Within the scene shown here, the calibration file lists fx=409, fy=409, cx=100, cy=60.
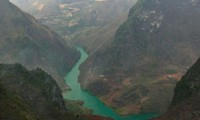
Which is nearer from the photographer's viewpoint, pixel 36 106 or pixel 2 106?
pixel 2 106

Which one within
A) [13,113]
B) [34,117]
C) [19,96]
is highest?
[13,113]

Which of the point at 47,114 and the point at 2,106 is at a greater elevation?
the point at 2,106

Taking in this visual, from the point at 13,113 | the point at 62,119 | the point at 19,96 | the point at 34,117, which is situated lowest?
the point at 62,119

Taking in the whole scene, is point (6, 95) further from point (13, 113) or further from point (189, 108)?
point (189, 108)

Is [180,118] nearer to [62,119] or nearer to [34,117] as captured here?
[62,119]

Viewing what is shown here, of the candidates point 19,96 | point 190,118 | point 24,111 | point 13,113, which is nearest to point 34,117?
point 24,111

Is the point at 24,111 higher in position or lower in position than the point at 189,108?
higher

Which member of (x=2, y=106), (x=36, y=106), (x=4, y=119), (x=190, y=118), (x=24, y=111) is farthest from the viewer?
(x=36, y=106)

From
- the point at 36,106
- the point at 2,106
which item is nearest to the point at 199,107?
the point at 36,106

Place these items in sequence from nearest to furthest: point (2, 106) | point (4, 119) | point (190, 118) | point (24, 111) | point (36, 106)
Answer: point (4, 119), point (2, 106), point (24, 111), point (190, 118), point (36, 106)
